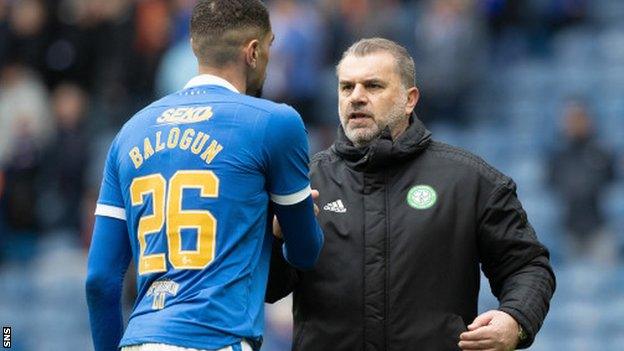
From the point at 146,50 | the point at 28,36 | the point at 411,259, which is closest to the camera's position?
the point at 411,259

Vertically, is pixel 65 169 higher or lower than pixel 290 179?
higher

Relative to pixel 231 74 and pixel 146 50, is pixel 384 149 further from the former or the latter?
pixel 146 50

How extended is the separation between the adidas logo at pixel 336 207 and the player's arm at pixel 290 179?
727 millimetres

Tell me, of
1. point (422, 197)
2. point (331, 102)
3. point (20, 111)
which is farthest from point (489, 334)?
point (20, 111)

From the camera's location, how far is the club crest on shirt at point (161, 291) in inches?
198

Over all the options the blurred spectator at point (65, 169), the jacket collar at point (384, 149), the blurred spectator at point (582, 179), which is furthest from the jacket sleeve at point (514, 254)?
the blurred spectator at point (65, 169)

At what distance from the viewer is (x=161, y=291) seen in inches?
199

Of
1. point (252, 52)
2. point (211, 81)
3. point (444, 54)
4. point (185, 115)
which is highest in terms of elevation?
point (444, 54)

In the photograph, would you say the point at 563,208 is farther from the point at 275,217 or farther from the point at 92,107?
the point at 275,217

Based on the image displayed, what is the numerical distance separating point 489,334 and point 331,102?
985 centimetres

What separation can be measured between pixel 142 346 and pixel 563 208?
29.8ft

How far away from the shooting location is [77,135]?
14641 mm

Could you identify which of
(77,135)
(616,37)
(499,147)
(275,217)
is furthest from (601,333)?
(275,217)

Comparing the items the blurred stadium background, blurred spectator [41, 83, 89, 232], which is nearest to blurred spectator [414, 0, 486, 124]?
the blurred stadium background
